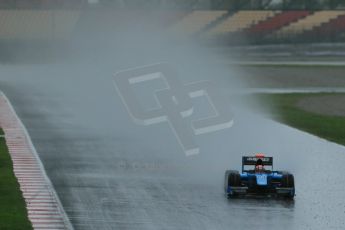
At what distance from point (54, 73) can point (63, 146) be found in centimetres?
3746

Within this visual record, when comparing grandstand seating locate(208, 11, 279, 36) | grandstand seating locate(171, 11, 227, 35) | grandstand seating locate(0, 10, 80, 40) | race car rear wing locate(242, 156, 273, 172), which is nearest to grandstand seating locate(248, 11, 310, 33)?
grandstand seating locate(208, 11, 279, 36)

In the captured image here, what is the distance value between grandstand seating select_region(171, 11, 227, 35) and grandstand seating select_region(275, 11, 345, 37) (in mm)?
6947

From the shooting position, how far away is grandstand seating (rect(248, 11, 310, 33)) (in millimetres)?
107231

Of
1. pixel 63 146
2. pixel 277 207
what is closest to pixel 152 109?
pixel 63 146

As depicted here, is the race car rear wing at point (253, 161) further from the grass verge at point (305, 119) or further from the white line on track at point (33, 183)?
the grass verge at point (305, 119)

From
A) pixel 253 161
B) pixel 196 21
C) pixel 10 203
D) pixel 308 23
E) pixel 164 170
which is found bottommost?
pixel 308 23

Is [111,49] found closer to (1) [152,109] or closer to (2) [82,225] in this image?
(1) [152,109]

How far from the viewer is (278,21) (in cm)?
10956

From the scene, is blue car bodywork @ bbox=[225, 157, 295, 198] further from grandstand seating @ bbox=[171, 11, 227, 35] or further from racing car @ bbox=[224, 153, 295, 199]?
grandstand seating @ bbox=[171, 11, 227, 35]

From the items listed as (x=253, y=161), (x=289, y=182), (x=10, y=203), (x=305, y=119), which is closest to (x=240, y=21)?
(x=305, y=119)

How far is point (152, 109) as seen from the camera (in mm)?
48250

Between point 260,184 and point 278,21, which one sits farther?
point 278,21

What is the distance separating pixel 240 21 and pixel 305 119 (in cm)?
6186

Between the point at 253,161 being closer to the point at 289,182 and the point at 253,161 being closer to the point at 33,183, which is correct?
the point at 289,182
